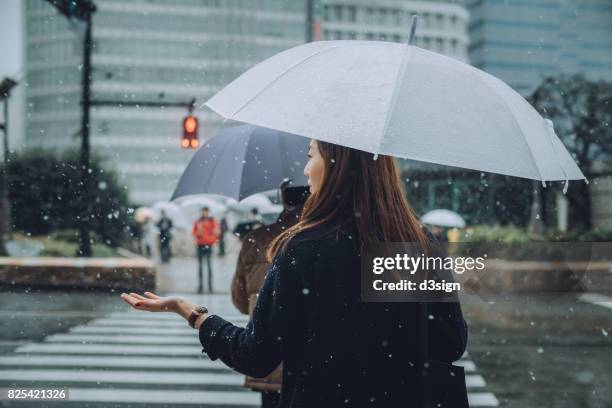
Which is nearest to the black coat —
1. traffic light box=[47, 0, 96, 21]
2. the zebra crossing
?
the zebra crossing

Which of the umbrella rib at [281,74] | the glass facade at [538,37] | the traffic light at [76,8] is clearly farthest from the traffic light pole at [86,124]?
the glass facade at [538,37]

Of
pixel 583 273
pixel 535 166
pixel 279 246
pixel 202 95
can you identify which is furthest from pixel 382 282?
pixel 202 95

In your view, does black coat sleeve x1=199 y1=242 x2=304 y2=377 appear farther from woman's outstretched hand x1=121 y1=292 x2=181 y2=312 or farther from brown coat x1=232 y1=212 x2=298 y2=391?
brown coat x1=232 y1=212 x2=298 y2=391

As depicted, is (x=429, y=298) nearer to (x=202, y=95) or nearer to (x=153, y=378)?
(x=153, y=378)

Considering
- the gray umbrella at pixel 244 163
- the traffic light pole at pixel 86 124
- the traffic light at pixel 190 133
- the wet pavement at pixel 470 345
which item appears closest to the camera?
the gray umbrella at pixel 244 163

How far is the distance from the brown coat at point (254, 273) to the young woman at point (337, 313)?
1645mm

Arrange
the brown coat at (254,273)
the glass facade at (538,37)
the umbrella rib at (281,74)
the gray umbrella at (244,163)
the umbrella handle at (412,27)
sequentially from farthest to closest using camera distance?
the glass facade at (538,37)
the gray umbrella at (244,163)
the brown coat at (254,273)
the umbrella rib at (281,74)
the umbrella handle at (412,27)

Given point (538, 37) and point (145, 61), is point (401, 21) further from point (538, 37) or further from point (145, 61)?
point (145, 61)

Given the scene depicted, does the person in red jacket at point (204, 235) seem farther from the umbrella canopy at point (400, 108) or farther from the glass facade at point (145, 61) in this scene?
the glass facade at point (145, 61)

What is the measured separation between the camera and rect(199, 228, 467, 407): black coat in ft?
5.74

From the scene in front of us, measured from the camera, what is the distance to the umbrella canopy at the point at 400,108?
191cm

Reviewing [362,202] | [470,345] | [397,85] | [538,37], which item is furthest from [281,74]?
[538,37]

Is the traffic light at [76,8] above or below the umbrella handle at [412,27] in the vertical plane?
above

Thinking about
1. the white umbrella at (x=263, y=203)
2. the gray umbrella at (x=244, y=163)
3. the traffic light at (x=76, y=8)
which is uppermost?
the traffic light at (x=76, y=8)
